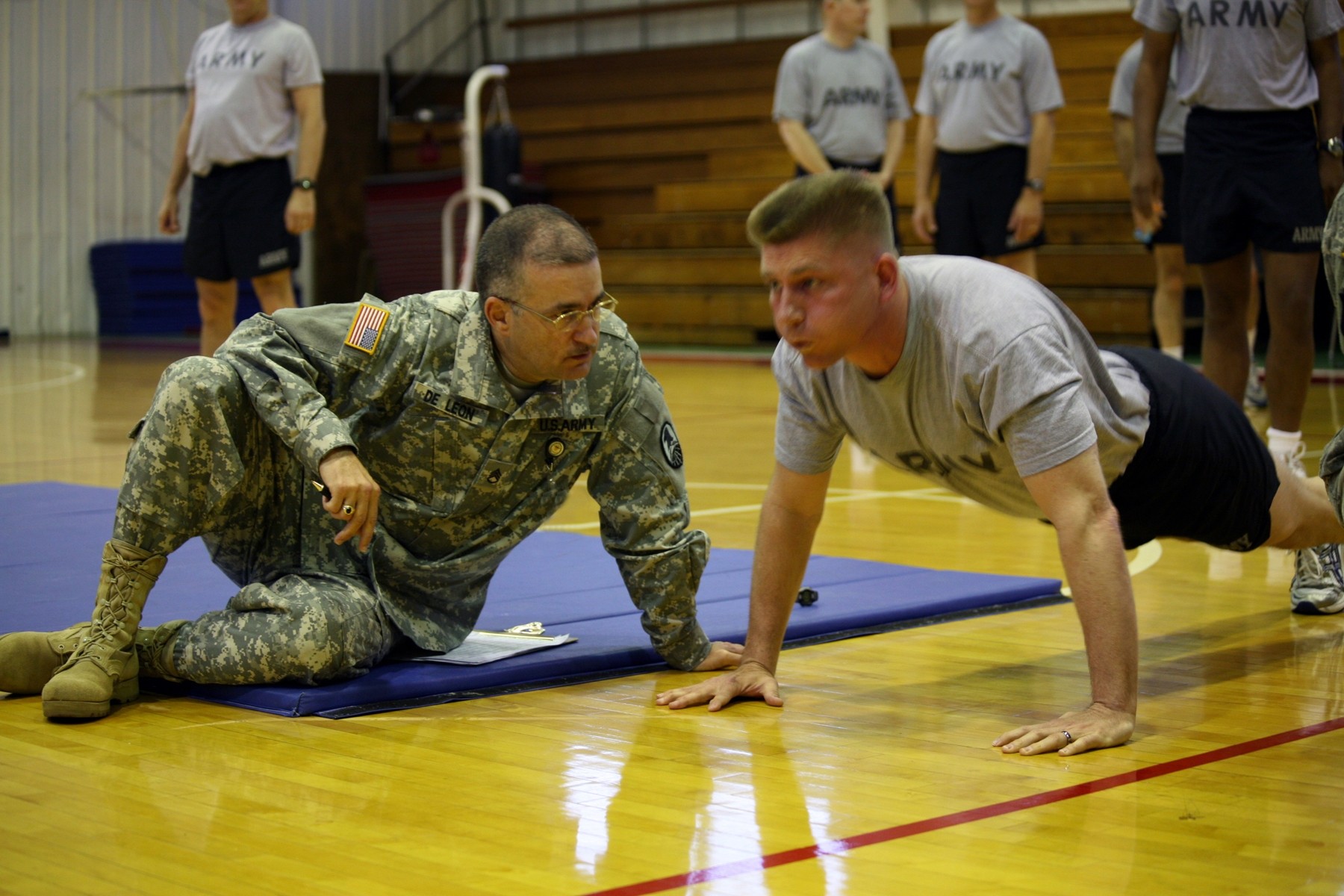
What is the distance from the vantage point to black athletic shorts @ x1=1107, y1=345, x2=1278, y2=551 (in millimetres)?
2627

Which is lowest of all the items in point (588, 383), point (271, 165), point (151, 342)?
point (151, 342)

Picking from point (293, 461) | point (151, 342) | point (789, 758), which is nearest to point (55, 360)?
point (151, 342)

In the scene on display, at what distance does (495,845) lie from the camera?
6.02ft

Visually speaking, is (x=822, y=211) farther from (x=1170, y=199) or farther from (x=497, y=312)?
(x=1170, y=199)

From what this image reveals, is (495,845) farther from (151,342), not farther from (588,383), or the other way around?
(151,342)

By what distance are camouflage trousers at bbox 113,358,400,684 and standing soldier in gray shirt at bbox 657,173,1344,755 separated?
51 cm

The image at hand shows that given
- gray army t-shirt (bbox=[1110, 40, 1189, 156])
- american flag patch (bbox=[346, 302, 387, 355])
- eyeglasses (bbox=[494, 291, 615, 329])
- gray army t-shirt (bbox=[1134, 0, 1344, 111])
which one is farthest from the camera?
gray army t-shirt (bbox=[1110, 40, 1189, 156])

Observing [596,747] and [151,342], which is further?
[151,342]

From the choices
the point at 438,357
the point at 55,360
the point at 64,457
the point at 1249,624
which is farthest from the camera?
the point at 55,360

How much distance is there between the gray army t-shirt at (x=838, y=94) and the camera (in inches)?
259

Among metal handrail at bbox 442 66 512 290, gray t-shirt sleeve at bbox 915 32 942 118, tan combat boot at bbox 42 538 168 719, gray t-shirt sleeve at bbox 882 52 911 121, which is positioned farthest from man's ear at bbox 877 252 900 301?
metal handrail at bbox 442 66 512 290

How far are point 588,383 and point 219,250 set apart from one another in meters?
3.44

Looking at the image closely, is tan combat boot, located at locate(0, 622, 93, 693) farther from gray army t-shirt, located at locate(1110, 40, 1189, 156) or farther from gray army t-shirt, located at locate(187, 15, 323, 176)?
gray army t-shirt, located at locate(1110, 40, 1189, 156)

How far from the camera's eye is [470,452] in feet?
8.73
